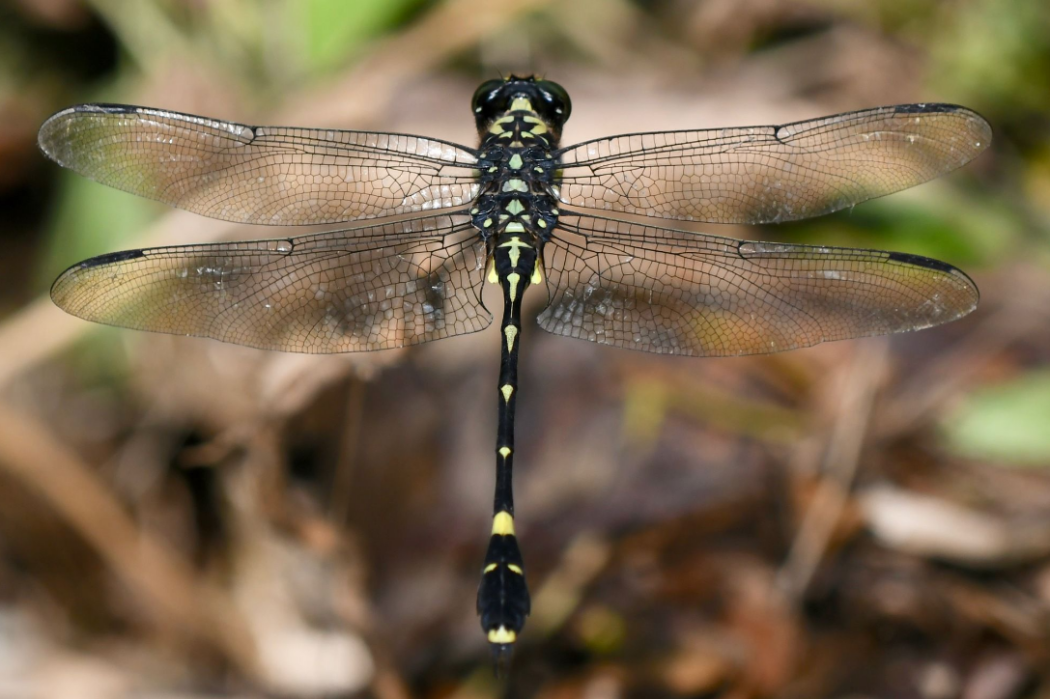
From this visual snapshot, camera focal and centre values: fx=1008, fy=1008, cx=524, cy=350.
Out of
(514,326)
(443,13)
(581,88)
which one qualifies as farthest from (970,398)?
(443,13)

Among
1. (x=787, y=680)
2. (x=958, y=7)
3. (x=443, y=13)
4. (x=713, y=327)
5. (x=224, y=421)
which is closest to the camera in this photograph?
(x=713, y=327)

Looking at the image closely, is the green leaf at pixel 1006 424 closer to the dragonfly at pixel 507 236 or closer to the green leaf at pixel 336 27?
the dragonfly at pixel 507 236

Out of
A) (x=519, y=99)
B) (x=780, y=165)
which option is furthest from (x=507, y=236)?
(x=780, y=165)

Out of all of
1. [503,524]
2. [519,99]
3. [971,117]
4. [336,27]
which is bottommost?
[503,524]

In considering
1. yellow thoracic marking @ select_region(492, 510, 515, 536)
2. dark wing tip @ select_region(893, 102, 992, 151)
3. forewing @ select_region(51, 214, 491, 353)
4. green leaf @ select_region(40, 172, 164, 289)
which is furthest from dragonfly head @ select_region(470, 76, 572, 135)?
green leaf @ select_region(40, 172, 164, 289)

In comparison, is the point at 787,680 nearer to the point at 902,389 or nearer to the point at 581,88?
the point at 902,389

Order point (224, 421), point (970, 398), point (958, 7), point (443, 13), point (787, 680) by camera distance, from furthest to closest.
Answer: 1. point (958, 7)
2. point (443, 13)
3. point (224, 421)
4. point (970, 398)
5. point (787, 680)

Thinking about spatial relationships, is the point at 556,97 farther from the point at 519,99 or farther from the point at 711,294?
the point at 711,294
